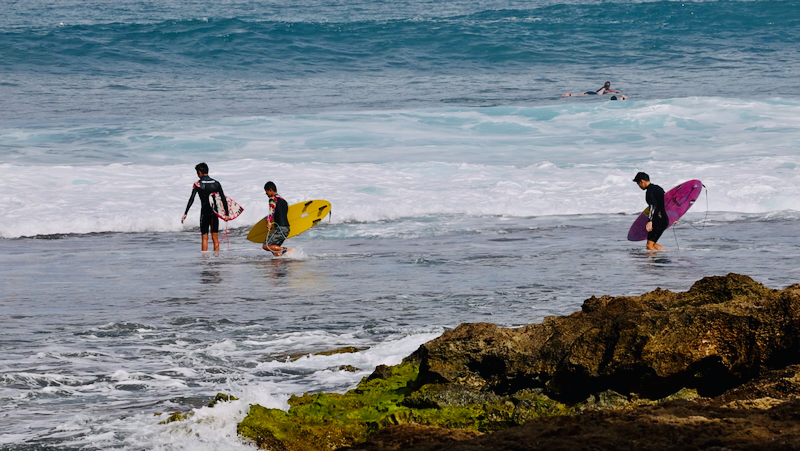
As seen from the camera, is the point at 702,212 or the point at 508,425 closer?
the point at 508,425

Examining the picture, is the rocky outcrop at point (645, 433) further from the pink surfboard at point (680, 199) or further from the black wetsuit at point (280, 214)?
the pink surfboard at point (680, 199)

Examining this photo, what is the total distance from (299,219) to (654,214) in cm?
545

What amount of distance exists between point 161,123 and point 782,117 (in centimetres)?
1848

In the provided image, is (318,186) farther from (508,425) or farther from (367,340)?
(508,425)

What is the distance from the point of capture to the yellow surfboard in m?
14.5

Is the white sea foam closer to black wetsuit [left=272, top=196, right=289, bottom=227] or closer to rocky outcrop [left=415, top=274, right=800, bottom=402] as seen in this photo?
black wetsuit [left=272, top=196, right=289, bottom=227]

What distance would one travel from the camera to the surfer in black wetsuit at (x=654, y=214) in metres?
12.9

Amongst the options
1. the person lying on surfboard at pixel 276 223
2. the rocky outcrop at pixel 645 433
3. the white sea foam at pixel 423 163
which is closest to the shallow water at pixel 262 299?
the person lying on surfboard at pixel 276 223

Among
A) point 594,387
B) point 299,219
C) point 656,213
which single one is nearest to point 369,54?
point 299,219

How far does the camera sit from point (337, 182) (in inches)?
775

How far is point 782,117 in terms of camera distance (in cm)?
2772

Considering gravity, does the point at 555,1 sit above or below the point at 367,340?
above

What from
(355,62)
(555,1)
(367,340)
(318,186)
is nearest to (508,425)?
(367,340)

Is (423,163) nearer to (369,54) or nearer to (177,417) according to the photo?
(177,417)
